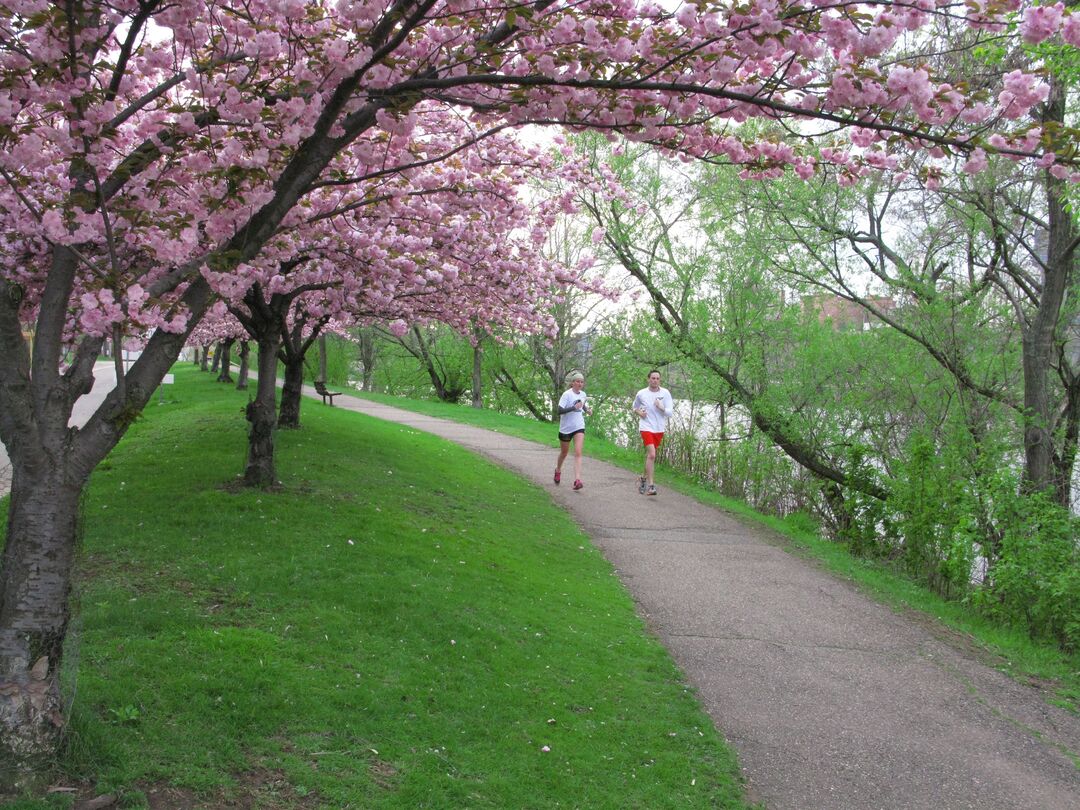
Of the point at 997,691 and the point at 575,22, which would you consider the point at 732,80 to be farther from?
the point at 997,691

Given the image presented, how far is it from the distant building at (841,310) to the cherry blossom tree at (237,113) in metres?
10.0

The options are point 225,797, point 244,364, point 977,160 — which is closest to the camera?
point 225,797

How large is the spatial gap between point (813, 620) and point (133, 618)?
534 centimetres

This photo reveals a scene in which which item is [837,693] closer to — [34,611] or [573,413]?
[34,611]

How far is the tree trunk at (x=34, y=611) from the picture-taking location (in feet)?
10.8

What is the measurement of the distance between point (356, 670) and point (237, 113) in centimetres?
313

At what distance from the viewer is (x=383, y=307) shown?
11.7m

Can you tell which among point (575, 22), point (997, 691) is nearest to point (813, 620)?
point (997, 691)

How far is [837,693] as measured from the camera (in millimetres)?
5305

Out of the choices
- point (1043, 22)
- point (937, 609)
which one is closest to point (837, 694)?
point (937, 609)

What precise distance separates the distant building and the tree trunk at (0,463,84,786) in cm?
1297

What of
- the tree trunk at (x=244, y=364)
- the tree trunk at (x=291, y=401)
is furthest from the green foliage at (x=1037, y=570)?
the tree trunk at (x=244, y=364)

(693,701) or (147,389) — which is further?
(693,701)

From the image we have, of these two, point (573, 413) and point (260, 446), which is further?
point (573, 413)
